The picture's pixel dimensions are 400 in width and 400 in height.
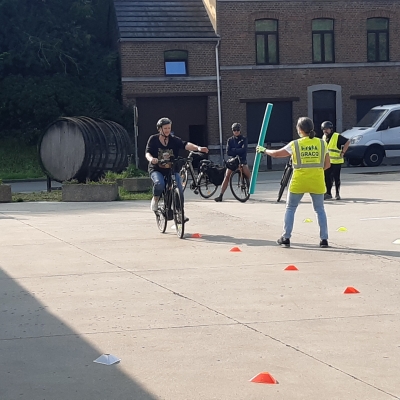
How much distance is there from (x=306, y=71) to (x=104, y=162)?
58.8 feet

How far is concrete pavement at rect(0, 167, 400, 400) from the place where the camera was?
532cm

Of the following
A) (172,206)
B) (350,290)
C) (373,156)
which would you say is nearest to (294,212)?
(172,206)

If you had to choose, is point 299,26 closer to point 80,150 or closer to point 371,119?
point 371,119

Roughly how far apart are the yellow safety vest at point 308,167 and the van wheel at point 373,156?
2268 cm

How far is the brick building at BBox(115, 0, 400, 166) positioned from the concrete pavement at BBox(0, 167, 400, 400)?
24.2 metres

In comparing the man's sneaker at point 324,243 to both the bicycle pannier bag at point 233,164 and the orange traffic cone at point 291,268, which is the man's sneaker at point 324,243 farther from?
the bicycle pannier bag at point 233,164

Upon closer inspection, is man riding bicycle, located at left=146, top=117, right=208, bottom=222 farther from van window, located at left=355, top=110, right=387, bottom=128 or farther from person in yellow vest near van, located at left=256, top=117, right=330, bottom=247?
van window, located at left=355, top=110, right=387, bottom=128

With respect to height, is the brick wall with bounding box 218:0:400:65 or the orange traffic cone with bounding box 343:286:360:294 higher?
the brick wall with bounding box 218:0:400:65

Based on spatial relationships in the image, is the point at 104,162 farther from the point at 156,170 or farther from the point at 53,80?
the point at 53,80

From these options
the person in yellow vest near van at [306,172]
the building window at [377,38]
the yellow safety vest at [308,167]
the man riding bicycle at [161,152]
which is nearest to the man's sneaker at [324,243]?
the person in yellow vest near van at [306,172]

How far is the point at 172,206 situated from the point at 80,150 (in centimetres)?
1083

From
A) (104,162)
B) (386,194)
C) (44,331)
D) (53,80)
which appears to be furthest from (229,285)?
(53,80)

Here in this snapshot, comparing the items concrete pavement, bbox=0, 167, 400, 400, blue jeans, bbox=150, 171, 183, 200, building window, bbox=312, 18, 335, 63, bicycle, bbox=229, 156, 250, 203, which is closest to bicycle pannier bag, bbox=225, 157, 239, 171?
bicycle, bbox=229, 156, 250, 203

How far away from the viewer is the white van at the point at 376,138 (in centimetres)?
3325
